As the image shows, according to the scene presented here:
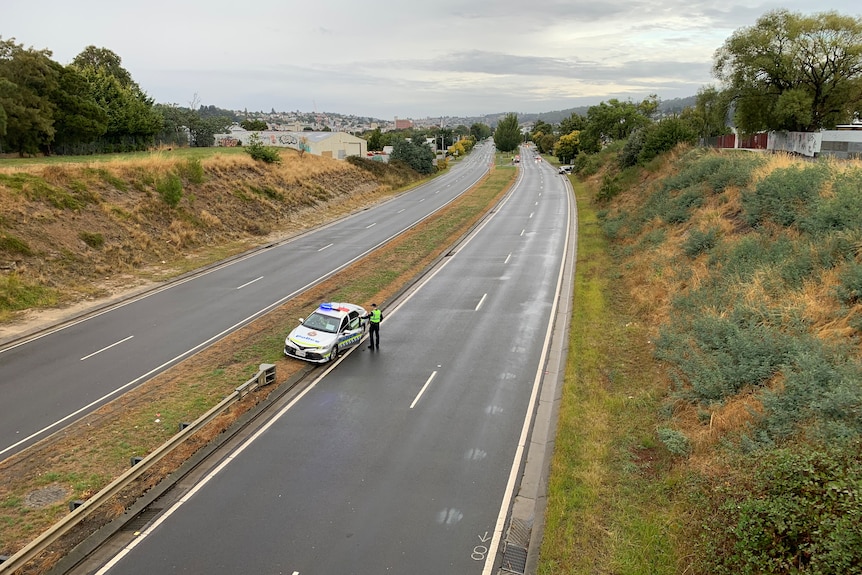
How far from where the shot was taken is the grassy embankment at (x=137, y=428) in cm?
1007

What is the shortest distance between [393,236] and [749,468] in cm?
3090

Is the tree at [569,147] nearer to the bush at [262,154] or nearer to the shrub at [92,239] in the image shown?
the bush at [262,154]

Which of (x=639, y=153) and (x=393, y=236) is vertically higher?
(x=639, y=153)

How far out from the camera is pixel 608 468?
11508 mm

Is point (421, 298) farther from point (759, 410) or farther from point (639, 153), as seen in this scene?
point (639, 153)

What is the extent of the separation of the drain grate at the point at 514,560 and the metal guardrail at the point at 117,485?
7.42 metres

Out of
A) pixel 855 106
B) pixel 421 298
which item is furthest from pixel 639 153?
pixel 421 298

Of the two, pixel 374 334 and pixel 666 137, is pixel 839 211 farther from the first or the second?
pixel 666 137

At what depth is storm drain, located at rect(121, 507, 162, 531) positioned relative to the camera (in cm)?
974

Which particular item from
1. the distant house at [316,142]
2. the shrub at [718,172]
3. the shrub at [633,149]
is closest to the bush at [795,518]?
the shrub at [718,172]

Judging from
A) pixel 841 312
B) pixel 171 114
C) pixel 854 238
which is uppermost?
pixel 171 114

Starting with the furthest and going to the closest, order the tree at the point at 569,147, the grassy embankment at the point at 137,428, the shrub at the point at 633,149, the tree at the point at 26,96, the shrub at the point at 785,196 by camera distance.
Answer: the tree at the point at 569,147 < the shrub at the point at 633,149 < the tree at the point at 26,96 < the shrub at the point at 785,196 < the grassy embankment at the point at 137,428

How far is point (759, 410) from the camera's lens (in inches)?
443

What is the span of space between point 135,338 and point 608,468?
16453mm
